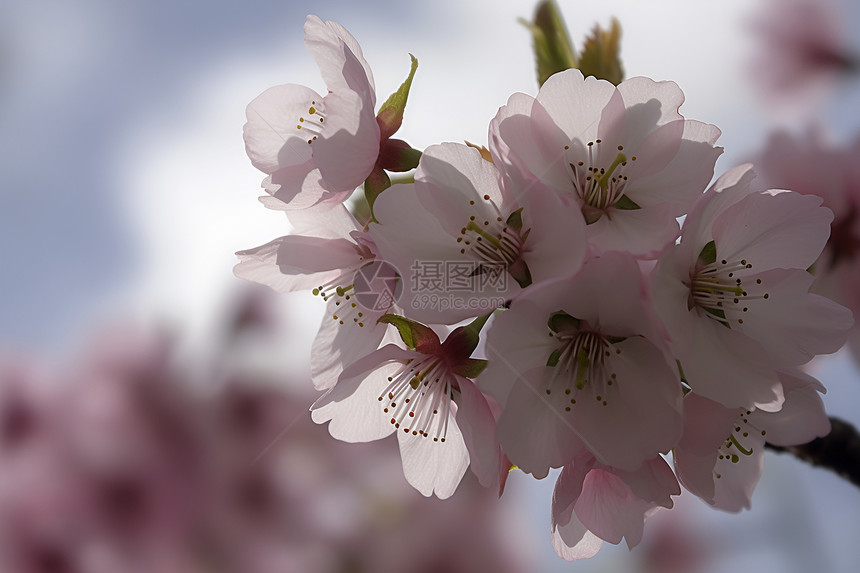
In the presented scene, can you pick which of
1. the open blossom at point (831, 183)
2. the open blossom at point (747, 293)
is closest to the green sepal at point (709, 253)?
the open blossom at point (747, 293)

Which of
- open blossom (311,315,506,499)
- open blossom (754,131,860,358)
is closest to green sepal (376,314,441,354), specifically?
open blossom (311,315,506,499)

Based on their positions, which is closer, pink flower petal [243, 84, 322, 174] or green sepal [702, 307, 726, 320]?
green sepal [702, 307, 726, 320]

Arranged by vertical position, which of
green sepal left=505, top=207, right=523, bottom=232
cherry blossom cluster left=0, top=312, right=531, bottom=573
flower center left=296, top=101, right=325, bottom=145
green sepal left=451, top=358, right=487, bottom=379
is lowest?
cherry blossom cluster left=0, top=312, right=531, bottom=573

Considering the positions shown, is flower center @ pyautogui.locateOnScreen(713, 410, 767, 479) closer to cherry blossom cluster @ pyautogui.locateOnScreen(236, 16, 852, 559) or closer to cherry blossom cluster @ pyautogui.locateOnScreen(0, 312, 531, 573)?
cherry blossom cluster @ pyautogui.locateOnScreen(236, 16, 852, 559)

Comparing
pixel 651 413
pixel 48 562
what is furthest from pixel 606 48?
pixel 48 562

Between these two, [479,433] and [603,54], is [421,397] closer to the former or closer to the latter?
[479,433]

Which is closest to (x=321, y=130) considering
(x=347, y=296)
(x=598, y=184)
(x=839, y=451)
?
(x=347, y=296)
